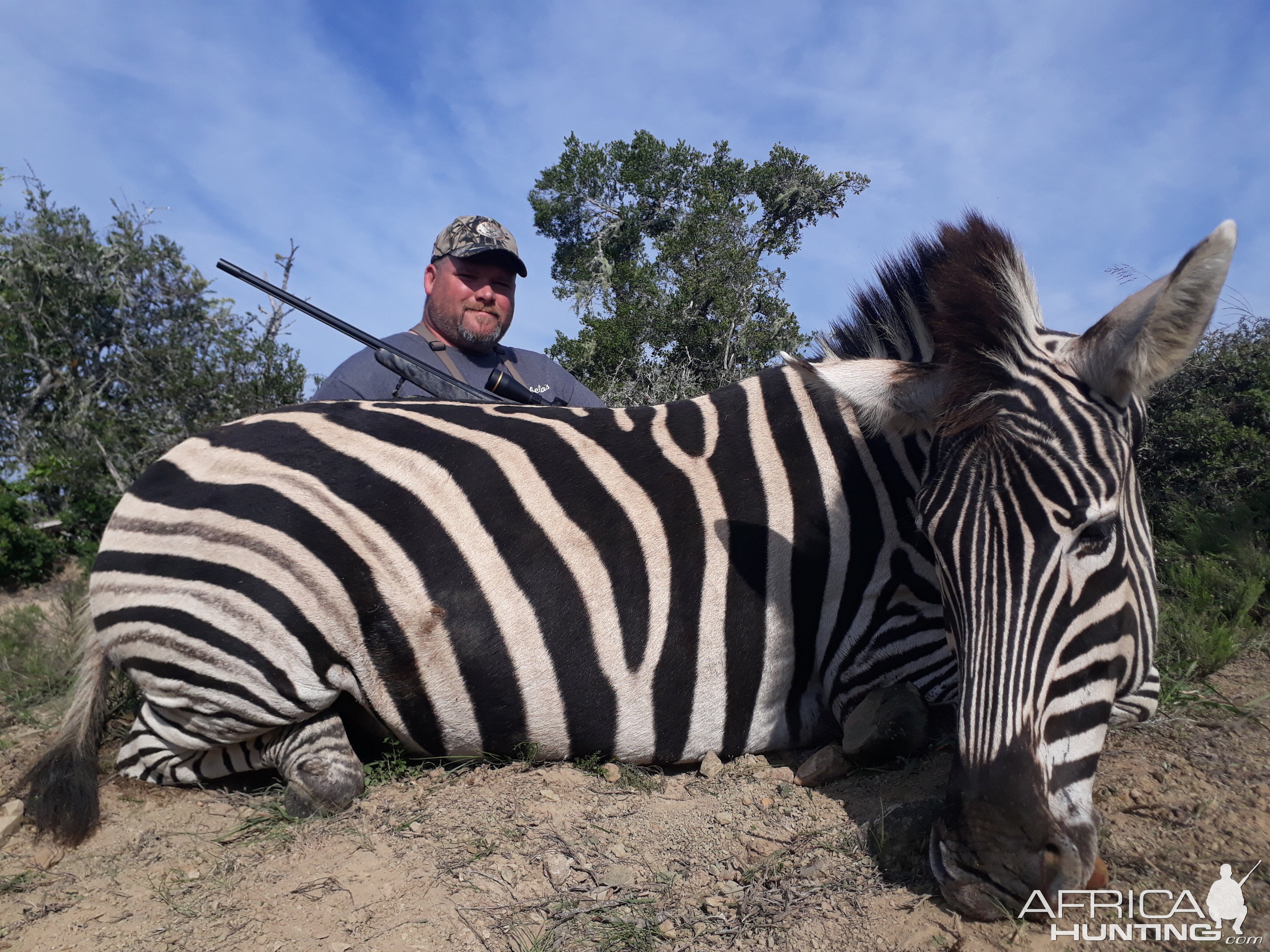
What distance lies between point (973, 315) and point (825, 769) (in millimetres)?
1745

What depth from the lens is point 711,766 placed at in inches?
117

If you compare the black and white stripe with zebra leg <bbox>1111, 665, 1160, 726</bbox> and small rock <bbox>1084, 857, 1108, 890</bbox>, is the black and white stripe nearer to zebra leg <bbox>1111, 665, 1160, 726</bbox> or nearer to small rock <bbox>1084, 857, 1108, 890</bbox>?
zebra leg <bbox>1111, 665, 1160, 726</bbox>

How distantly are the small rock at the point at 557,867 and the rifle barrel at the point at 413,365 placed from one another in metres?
2.66

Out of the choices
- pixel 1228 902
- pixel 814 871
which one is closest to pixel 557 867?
pixel 814 871

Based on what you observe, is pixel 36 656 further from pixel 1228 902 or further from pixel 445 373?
pixel 1228 902

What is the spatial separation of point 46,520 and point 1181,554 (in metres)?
15.6

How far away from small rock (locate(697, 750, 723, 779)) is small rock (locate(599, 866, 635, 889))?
0.74m

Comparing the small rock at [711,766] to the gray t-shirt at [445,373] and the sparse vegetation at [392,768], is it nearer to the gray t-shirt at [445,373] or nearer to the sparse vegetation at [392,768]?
the sparse vegetation at [392,768]

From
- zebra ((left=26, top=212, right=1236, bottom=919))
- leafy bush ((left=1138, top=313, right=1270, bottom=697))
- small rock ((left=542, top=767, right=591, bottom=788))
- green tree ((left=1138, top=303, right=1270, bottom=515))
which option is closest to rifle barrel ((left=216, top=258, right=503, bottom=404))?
zebra ((left=26, top=212, right=1236, bottom=919))

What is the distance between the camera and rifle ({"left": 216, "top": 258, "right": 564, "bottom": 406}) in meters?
4.62

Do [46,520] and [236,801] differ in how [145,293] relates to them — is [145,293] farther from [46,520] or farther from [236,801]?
[236,801]

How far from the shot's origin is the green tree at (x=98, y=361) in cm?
1182

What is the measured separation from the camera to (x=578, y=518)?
2.96 m

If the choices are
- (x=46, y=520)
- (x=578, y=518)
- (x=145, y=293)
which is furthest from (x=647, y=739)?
(x=145, y=293)
